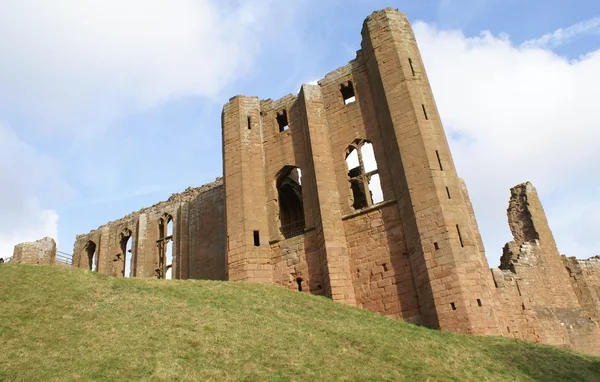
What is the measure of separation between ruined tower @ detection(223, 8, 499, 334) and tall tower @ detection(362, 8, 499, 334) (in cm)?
4

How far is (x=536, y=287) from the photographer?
1912 centimetres

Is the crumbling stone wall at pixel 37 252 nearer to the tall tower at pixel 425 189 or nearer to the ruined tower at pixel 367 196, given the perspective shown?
the ruined tower at pixel 367 196

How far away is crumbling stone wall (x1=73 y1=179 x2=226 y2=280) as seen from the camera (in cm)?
2511

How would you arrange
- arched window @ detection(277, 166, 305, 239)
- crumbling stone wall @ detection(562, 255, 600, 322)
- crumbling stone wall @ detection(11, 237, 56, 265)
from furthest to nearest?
crumbling stone wall @ detection(11, 237, 56, 265) < arched window @ detection(277, 166, 305, 239) < crumbling stone wall @ detection(562, 255, 600, 322)

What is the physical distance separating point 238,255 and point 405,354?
9566mm

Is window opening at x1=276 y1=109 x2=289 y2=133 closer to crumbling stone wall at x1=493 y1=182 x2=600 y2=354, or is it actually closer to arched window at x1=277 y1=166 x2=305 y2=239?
arched window at x1=277 y1=166 x2=305 y2=239

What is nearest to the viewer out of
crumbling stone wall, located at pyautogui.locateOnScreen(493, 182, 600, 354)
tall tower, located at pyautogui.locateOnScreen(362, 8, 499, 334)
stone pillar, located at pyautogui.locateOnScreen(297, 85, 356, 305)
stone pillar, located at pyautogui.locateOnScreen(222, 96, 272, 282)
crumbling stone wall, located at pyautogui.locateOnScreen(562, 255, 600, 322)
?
tall tower, located at pyautogui.locateOnScreen(362, 8, 499, 334)

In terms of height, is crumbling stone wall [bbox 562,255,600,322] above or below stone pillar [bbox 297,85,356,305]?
below

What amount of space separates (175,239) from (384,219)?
44.1 ft

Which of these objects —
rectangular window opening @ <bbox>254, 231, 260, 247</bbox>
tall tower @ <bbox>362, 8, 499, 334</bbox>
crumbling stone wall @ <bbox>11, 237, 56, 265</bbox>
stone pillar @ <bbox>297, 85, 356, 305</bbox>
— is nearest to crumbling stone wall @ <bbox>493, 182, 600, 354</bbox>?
tall tower @ <bbox>362, 8, 499, 334</bbox>

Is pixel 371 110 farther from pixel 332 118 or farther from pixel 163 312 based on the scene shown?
pixel 163 312

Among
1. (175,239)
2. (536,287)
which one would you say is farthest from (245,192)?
(536,287)

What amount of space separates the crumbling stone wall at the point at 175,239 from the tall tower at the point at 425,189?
1044 centimetres

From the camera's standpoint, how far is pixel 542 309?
18.4m
